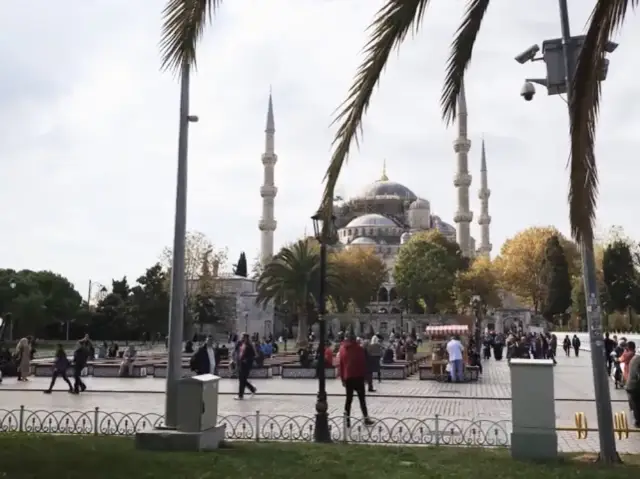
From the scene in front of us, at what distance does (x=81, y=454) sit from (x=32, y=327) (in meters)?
47.2

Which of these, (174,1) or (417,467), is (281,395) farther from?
(174,1)

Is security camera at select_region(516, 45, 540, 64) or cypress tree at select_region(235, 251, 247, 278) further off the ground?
cypress tree at select_region(235, 251, 247, 278)

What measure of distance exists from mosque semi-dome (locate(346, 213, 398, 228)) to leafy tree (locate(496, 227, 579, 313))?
39586mm

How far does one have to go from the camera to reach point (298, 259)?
1795 inches

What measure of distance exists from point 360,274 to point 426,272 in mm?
8216

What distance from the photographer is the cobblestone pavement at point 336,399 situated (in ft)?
46.9

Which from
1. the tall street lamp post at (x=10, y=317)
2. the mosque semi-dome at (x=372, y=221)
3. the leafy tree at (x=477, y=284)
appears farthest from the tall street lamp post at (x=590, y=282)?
the mosque semi-dome at (x=372, y=221)

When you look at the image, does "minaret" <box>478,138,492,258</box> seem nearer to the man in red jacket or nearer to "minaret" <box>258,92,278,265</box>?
"minaret" <box>258,92,278,265</box>

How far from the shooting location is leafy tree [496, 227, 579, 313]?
64.4 metres

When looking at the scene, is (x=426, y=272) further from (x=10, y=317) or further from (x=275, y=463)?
(x=275, y=463)

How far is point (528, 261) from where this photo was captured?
65000mm

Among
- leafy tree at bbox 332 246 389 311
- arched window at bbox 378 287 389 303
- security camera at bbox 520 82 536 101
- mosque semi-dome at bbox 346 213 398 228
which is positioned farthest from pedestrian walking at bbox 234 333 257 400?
mosque semi-dome at bbox 346 213 398 228

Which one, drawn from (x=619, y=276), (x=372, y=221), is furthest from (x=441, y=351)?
(x=372, y=221)

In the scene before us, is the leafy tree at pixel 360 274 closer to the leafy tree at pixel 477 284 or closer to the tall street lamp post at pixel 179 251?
the leafy tree at pixel 477 284
